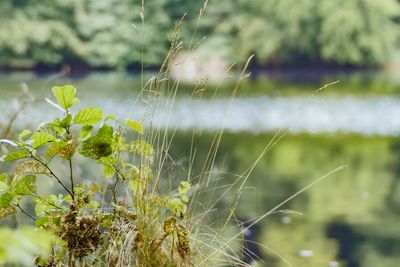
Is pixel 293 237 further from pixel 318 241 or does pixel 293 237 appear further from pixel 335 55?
pixel 335 55

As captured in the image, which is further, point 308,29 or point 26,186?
point 308,29

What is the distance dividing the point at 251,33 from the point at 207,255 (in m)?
30.5

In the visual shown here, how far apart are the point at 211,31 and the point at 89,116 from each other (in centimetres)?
3310

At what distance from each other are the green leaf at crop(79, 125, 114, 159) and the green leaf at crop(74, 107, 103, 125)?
0.21 feet

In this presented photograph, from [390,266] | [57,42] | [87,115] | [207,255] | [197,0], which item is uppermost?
[197,0]

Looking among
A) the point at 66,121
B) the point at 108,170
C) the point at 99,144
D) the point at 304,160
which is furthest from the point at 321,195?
the point at 66,121

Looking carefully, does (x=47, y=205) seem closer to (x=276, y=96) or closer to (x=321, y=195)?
(x=321, y=195)

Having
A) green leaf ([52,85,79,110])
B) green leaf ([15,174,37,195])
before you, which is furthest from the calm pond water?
green leaf ([15,174,37,195])

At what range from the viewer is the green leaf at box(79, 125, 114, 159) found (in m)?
2.04

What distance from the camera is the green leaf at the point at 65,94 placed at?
194 cm

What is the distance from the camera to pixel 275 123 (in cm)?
1535

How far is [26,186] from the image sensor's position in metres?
2.02

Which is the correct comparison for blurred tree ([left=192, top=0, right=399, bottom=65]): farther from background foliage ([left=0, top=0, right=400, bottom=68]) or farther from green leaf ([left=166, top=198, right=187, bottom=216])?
green leaf ([left=166, top=198, right=187, bottom=216])

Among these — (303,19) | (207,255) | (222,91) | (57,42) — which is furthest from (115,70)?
(207,255)
